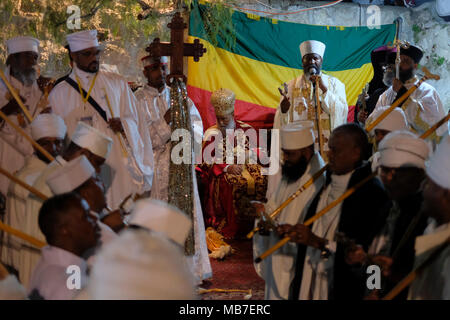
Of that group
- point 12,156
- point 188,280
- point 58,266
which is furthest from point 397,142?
point 12,156

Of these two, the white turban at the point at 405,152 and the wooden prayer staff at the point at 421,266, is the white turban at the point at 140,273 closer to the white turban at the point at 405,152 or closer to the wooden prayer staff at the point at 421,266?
the wooden prayer staff at the point at 421,266

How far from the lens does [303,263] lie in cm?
402

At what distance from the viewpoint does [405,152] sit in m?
3.52

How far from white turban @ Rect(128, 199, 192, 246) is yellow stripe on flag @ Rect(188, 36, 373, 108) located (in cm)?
660

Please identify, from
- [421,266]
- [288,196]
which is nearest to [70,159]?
[288,196]

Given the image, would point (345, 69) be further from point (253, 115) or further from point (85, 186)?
point (85, 186)

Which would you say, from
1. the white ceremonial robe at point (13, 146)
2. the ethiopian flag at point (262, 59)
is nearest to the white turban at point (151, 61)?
the white ceremonial robe at point (13, 146)

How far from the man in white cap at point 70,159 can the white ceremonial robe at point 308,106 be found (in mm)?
3566

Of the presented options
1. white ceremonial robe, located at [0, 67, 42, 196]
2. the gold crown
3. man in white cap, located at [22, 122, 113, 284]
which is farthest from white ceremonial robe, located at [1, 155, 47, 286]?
the gold crown

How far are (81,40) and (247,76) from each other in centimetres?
434

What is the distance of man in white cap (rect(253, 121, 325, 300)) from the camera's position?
415 cm

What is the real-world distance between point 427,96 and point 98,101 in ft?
12.2

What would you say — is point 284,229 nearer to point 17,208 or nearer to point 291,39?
point 17,208

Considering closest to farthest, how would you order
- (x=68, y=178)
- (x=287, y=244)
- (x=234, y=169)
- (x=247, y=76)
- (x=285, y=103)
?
(x=68, y=178)
(x=287, y=244)
(x=285, y=103)
(x=234, y=169)
(x=247, y=76)
